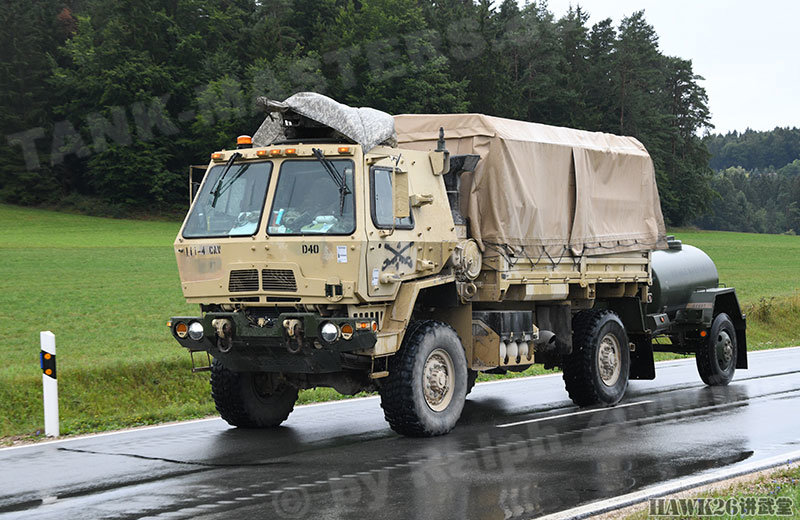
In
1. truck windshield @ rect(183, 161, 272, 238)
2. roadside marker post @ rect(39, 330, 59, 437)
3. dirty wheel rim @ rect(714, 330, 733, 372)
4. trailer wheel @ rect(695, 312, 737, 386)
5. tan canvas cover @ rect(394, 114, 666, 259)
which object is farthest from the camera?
dirty wheel rim @ rect(714, 330, 733, 372)

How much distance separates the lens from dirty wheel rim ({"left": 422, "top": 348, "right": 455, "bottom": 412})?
1097 centimetres

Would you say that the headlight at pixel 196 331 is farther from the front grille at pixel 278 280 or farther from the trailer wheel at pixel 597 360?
the trailer wheel at pixel 597 360

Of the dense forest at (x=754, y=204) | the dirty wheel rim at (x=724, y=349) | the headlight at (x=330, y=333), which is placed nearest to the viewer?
the headlight at (x=330, y=333)

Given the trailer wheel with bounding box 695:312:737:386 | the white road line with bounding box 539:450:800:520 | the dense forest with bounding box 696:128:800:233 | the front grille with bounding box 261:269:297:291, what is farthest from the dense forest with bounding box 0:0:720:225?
the white road line with bounding box 539:450:800:520

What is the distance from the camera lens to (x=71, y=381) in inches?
567

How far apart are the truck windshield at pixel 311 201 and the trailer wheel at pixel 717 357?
784cm

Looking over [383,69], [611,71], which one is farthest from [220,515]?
[611,71]

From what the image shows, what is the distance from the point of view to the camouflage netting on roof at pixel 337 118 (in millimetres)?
10719

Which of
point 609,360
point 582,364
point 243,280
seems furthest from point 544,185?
point 243,280

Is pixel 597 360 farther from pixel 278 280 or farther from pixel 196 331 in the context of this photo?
pixel 196 331

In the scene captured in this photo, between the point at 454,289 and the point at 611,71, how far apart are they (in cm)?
8957

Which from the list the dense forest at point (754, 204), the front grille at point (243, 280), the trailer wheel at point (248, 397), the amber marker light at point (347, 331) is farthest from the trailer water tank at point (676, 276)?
the dense forest at point (754, 204)

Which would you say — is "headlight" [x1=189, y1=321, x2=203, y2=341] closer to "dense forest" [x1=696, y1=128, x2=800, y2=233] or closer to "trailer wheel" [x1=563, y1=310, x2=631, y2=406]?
"trailer wheel" [x1=563, y1=310, x2=631, y2=406]

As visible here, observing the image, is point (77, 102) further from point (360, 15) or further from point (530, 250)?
point (530, 250)
